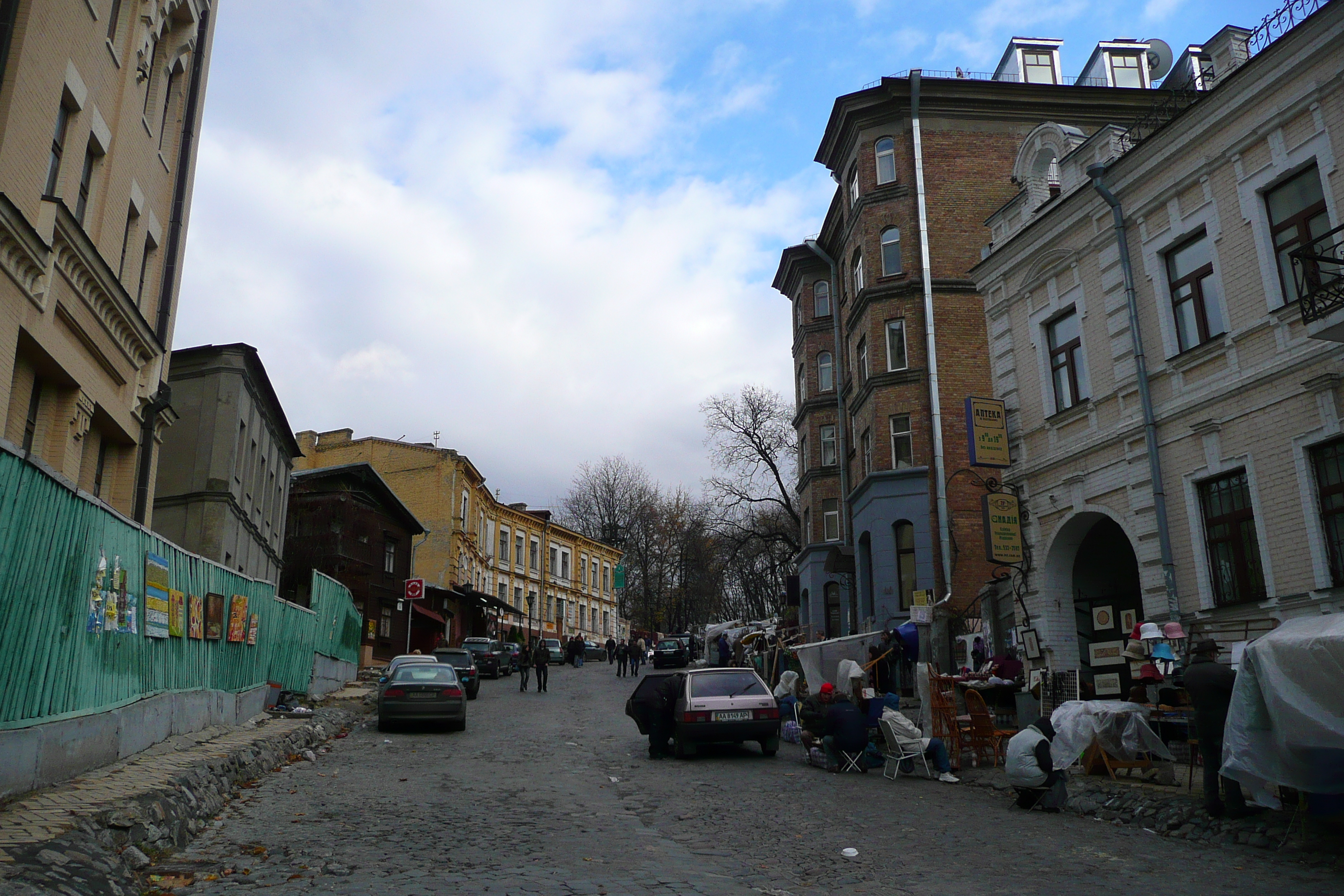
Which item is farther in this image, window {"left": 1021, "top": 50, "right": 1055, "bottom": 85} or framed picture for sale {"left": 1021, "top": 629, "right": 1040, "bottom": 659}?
window {"left": 1021, "top": 50, "right": 1055, "bottom": 85}

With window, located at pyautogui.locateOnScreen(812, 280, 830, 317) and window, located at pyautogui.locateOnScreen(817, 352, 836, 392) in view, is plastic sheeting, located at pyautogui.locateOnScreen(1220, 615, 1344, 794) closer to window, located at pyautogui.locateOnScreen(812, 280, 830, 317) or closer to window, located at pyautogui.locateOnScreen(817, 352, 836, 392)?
window, located at pyautogui.locateOnScreen(817, 352, 836, 392)

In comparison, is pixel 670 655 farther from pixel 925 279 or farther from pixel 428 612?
pixel 925 279

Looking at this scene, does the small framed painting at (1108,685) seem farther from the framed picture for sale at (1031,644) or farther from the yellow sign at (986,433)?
the yellow sign at (986,433)

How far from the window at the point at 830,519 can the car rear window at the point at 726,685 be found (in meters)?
20.7

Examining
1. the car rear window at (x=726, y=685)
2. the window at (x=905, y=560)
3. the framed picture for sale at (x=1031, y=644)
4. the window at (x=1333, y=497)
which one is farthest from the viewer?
the window at (x=905, y=560)

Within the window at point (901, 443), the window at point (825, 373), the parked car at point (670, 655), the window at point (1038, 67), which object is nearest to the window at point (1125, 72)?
the window at point (1038, 67)

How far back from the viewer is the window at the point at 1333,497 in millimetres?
13117

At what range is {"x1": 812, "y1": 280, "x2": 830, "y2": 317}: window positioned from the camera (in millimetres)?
39625

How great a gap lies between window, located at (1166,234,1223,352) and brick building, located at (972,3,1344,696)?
0.03 meters

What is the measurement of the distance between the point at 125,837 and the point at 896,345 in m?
25.9

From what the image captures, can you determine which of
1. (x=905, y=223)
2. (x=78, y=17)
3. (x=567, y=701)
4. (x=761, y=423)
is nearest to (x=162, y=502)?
(x=567, y=701)

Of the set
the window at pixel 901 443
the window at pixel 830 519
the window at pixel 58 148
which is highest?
the window at pixel 58 148

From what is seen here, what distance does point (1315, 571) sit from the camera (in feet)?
43.7

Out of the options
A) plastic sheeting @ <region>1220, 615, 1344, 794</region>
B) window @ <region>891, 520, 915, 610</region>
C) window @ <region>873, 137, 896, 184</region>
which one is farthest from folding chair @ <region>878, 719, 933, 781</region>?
window @ <region>873, 137, 896, 184</region>
